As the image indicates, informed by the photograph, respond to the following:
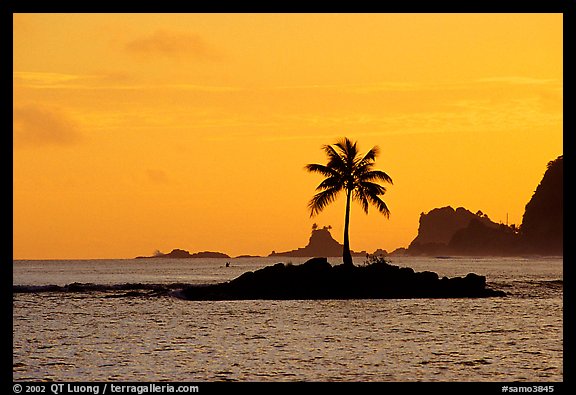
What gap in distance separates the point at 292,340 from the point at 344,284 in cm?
1865

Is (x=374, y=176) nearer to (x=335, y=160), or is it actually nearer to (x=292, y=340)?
(x=335, y=160)

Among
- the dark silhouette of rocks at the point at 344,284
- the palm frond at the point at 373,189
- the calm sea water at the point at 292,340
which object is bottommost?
the calm sea water at the point at 292,340

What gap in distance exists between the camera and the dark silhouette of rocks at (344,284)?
5541 cm

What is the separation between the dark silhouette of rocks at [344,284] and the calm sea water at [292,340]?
623mm

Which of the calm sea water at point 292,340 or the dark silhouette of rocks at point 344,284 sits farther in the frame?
the dark silhouette of rocks at point 344,284

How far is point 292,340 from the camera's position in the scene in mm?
36688

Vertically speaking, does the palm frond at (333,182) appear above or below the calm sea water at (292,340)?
above

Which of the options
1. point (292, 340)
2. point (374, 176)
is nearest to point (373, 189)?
point (374, 176)
